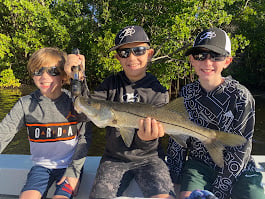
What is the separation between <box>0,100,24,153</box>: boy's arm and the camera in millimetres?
2570

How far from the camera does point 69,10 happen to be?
21.2 metres

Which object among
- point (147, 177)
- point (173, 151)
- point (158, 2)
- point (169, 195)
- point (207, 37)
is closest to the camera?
point (169, 195)

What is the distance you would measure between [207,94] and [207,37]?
715 millimetres

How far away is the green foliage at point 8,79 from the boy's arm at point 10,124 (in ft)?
79.7

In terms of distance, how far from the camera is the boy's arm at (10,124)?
8.43 feet

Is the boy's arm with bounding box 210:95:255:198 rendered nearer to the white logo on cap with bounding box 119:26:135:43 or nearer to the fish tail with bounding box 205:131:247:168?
the fish tail with bounding box 205:131:247:168

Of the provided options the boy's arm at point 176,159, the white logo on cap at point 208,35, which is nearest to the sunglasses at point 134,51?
the white logo on cap at point 208,35

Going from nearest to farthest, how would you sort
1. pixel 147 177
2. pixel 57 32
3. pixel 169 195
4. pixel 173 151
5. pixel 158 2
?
pixel 169 195 < pixel 147 177 < pixel 173 151 < pixel 158 2 < pixel 57 32

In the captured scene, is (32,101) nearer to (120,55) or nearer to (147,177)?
(120,55)

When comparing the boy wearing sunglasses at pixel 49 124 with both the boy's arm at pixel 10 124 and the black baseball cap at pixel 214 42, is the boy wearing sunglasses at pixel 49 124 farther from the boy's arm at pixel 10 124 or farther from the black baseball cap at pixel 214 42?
the black baseball cap at pixel 214 42

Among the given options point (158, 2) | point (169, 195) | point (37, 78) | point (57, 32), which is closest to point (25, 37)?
point (57, 32)

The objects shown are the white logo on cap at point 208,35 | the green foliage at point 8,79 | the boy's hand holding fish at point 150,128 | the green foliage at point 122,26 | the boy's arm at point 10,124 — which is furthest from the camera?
the green foliage at point 8,79

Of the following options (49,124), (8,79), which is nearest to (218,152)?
(49,124)

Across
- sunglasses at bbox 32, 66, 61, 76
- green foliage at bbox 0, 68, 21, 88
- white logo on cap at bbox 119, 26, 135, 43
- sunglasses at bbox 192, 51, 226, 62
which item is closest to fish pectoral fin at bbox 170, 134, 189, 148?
sunglasses at bbox 192, 51, 226, 62
